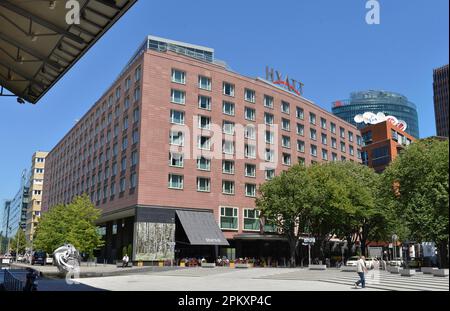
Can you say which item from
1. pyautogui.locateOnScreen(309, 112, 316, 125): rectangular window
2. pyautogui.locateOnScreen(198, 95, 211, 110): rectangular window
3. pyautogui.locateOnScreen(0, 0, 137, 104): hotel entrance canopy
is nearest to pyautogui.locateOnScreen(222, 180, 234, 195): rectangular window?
pyautogui.locateOnScreen(198, 95, 211, 110): rectangular window

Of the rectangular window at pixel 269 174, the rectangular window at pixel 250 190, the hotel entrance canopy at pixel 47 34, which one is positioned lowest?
the hotel entrance canopy at pixel 47 34

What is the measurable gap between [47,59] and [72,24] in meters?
1.82

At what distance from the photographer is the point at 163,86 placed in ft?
188

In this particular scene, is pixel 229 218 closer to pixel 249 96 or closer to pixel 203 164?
pixel 203 164

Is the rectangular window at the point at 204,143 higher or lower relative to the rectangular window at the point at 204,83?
lower

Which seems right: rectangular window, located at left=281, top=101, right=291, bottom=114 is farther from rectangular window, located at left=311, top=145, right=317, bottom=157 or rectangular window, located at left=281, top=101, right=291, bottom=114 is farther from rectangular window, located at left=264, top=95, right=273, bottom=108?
rectangular window, located at left=311, top=145, right=317, bottom=157

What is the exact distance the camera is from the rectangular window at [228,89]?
63.2 m

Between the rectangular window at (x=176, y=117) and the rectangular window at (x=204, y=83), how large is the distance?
508cm

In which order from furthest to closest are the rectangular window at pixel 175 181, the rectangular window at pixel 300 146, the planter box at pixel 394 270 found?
1. the rectangular window at pixel 300 146
2. the rectangular window at pixel 175 181
3. the planter box at pixel 394 270

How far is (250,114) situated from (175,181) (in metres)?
16.2

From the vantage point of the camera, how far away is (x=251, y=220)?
62.2 m

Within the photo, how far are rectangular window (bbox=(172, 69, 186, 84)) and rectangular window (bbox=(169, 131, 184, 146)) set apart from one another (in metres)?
6.74

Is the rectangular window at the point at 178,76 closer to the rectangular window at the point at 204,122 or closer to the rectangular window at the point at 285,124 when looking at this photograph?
the rectangular window at the point at 204,122

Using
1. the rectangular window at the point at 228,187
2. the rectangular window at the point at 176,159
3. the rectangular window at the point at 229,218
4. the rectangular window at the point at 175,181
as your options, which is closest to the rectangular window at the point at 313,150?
the rectangular window at the point at 228,187
